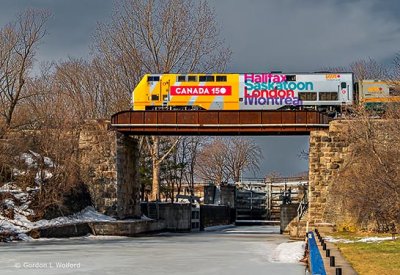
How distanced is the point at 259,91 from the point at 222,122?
18.8 feet

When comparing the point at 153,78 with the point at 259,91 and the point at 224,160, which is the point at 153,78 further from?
the point at 224,160

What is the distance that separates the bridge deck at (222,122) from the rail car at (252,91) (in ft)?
13.0

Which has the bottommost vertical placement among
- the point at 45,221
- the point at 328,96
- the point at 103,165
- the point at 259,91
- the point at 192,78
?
the point at 45,221

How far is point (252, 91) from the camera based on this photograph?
45.6 m

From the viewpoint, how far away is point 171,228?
5175 centimetres

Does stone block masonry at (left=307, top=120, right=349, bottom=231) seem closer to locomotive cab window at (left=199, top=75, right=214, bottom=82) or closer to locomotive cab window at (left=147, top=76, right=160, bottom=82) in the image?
locomotive cab window at (left=199, top=75, right=214, bottom=82)

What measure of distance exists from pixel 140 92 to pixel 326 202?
1687 cm

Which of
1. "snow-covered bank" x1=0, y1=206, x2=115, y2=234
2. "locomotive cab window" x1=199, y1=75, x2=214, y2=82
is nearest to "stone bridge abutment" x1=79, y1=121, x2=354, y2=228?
"snow-covered bank" x1=0, y1=206, x2=115, y2=234

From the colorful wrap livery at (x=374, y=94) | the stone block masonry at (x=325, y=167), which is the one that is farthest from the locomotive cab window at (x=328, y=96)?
the stone block masonry at (x=325, y=167)

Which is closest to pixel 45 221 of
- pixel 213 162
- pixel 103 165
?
pixel 103 165

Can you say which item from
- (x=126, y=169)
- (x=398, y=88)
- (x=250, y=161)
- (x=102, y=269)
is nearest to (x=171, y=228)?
(x=126, y=169)

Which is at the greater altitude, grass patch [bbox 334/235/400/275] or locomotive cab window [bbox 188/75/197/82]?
locomotive cab window [bbox 188/75/197/82]

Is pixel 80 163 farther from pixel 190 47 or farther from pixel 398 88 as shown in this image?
pixel 398 88

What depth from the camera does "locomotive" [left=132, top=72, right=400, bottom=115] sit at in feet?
148
